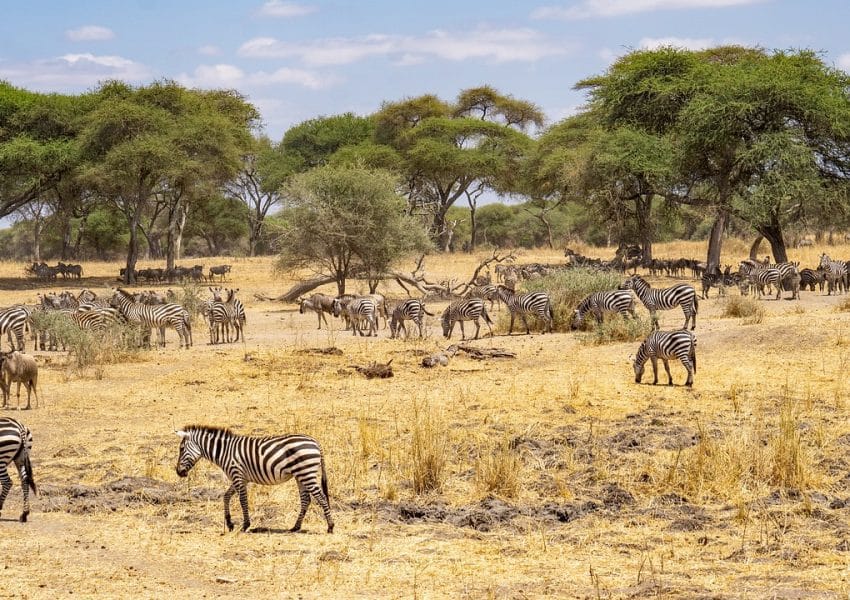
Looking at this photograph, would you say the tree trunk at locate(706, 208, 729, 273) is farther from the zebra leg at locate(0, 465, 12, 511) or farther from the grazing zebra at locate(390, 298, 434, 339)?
the zebra leg at locate(0, 465, 12, 511)

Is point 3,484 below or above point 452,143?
below

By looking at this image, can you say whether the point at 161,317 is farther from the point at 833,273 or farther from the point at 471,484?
the point at 833,273

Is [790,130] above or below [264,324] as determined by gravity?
above

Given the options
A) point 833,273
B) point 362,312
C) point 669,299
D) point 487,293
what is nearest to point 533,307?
point 669,299

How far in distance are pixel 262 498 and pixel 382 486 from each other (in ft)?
3.73

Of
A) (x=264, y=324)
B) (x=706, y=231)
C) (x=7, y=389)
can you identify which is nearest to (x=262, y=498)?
(x=7, y=389)

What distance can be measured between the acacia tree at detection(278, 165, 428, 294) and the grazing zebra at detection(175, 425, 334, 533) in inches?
866

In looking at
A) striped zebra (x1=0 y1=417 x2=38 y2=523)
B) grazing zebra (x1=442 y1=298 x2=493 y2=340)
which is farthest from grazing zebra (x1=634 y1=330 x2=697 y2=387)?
striped zebra (x1=0 y1=417 x2=38 y2=523)

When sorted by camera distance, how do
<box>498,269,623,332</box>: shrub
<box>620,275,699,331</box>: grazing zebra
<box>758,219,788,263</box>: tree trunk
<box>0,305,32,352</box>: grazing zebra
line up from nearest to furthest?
1. <box>620,275,699,331</box>: grazing zebra
2. <box>0,305,32,352</box>: grazing zebra
3. <box>498,269,623,332</box>: shrub
4. <box>758,219,788,263</box>: tree trunk

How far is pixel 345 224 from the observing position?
31609mm

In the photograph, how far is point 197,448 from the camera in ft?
31.4

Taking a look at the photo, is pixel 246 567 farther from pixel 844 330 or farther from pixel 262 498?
pixel 844 330

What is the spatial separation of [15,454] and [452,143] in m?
46.0

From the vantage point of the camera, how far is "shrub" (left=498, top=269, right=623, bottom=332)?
22938 mm
